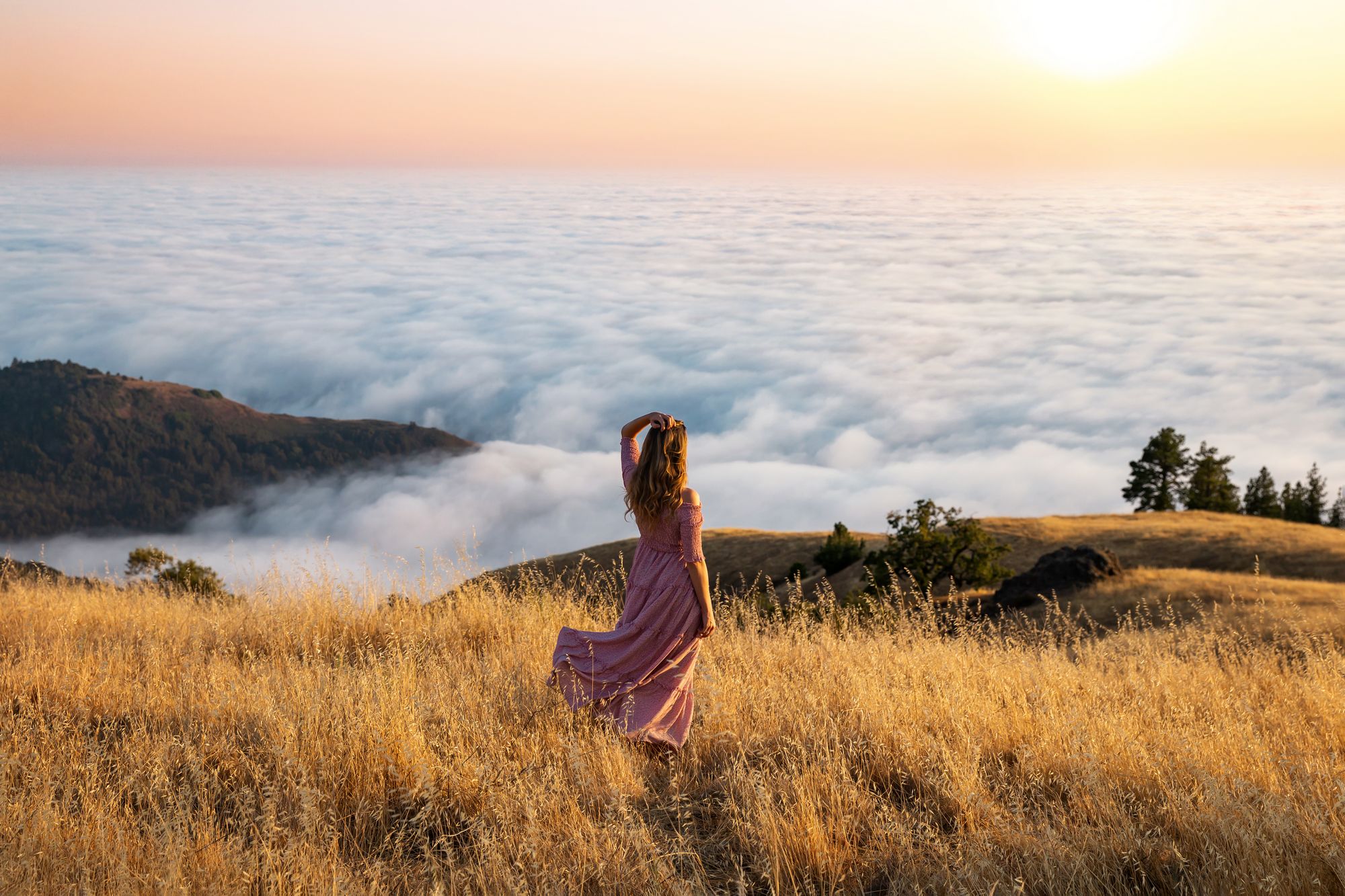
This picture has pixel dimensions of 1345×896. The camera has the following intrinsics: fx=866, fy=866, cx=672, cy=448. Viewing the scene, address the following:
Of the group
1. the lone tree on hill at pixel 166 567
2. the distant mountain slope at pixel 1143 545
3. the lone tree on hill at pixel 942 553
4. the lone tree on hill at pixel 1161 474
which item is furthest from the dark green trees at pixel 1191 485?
the lone tree on hill at pixel 166 567

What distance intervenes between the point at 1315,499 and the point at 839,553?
52843 mm

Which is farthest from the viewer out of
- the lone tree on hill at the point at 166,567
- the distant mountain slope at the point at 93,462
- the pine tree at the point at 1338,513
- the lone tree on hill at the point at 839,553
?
the distant mountain slope at the point at 93,462

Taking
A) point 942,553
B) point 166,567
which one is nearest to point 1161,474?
point 942,553

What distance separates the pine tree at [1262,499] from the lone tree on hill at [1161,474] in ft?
17.7

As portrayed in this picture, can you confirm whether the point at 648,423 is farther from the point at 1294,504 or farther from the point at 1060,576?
the point at 1294,504

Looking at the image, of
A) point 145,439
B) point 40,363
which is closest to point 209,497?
point 145,439

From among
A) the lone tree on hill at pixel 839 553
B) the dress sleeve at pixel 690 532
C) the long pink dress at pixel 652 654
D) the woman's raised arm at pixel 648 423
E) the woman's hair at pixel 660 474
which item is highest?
the woman's raised arm at pixel 648 423

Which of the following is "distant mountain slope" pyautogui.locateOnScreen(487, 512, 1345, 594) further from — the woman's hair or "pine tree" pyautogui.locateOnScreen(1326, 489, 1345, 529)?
"pine tree" pyautogui.locateOnScreen(1326, 489, 1345, 529)

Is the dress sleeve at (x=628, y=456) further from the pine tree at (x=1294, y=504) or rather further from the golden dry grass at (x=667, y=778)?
the pine tree at (x=1294, y=504)

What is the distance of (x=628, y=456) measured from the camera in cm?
A: 554

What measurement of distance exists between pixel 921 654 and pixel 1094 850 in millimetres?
3392

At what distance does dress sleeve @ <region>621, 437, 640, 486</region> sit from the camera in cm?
548

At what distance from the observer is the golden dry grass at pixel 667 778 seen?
11.2 ft

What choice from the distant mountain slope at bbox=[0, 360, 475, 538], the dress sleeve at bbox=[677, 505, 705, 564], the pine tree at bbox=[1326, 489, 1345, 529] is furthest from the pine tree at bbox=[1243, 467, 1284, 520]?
the distant mountain slope at bbox=[0, 360, 475, 538]
